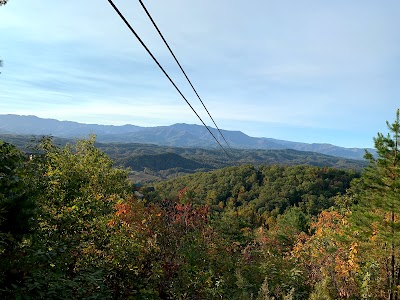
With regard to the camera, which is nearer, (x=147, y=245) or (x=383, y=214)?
(x=147, y=245)

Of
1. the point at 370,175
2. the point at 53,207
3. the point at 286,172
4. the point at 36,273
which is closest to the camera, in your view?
the point at 36,273

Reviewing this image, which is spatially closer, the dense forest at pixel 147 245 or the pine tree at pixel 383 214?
the dense forest at pixel 147 245

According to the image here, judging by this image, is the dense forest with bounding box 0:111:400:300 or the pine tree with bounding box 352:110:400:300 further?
the pine tree with bounding box 352:110:400:300

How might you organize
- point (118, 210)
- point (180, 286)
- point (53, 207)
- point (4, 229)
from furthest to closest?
point (118, 210) < point (53, 207) < point (180, 286) < point (4, 229)

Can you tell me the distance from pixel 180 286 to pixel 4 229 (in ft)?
13.4

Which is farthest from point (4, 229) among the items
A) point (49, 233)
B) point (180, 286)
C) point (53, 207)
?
point (180, 286)

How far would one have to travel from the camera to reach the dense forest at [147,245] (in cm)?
454

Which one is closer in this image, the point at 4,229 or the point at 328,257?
the point at 4,229

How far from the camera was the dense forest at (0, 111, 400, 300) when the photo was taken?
179 inches

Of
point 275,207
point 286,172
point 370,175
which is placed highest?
point 370,175

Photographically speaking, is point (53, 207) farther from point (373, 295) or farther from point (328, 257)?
point (328, 257)

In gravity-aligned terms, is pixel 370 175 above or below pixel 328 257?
above

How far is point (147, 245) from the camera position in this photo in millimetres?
7238

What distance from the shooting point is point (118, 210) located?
46.6 feet
